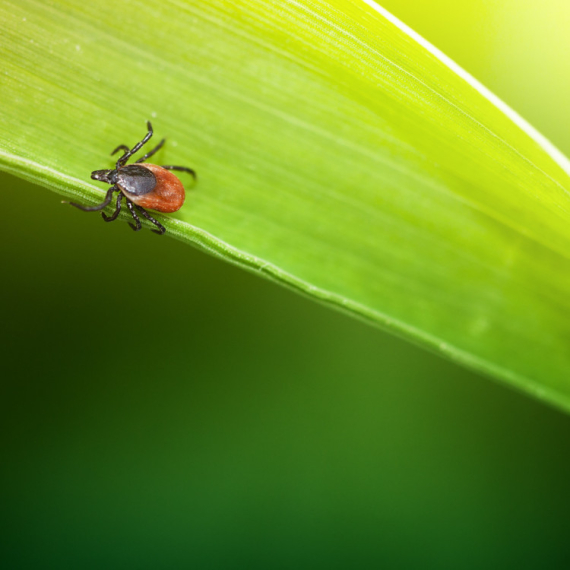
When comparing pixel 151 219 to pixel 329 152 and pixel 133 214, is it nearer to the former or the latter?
pixel 133 214

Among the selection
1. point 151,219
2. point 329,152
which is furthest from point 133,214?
point 329,152

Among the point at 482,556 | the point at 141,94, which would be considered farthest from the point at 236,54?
the point at 482,556

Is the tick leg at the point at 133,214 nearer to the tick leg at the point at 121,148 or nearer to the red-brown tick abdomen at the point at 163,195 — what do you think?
the red-brown tick abdomen at the point at 163,195

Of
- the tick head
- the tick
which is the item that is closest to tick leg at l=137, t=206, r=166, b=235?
the tick

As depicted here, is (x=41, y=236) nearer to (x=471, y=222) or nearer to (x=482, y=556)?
(x=471, y=222)

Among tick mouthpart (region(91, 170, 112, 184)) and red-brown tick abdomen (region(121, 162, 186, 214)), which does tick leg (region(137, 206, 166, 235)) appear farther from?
tick mouthpart (region(91, 170, 112, 184))
